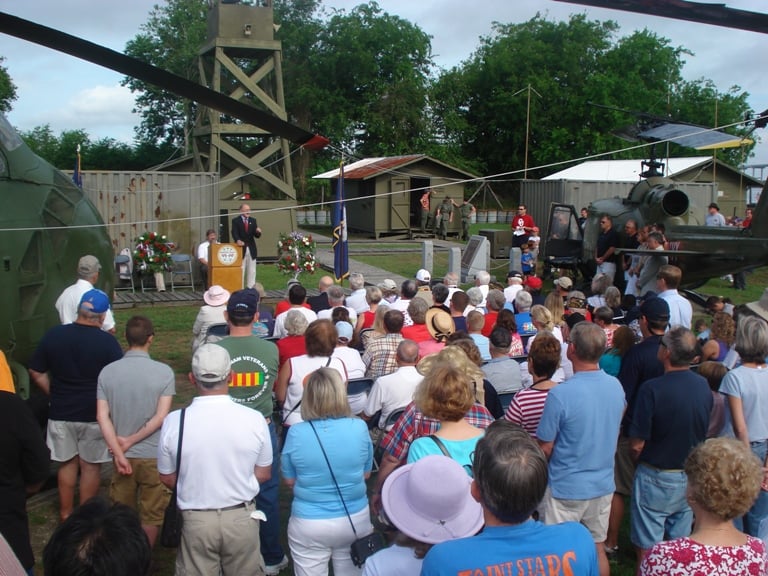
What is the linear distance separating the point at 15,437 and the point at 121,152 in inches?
1975

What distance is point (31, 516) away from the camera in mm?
5891

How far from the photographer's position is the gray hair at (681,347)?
15.3 ft

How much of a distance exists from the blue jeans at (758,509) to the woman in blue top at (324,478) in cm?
264

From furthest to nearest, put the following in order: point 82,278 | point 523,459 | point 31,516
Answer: point 82,278, point 31,516, point 523,459

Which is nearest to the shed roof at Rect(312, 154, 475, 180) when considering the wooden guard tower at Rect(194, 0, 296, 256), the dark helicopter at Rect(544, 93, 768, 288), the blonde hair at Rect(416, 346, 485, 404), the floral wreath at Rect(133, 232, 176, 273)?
the wooden guard tower at Rect(194, 0, 296, 256)

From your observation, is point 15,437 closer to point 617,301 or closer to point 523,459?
point 523,459

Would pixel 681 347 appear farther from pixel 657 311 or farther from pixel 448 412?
pixel 448 412

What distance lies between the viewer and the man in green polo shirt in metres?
5.07

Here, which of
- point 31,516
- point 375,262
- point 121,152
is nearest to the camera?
point 31,516

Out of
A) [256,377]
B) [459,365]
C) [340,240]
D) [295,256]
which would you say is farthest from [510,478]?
[295,256]

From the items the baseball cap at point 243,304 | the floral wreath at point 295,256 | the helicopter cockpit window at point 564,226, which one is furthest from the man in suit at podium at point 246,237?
the baseball cap at point 243,304

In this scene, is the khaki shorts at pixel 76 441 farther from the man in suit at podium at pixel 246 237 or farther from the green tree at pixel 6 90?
the green tree at pixel 6 90

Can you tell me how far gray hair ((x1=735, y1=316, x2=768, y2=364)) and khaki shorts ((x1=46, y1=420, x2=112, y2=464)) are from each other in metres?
4.58

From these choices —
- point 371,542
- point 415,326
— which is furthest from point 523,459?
point 415,326
